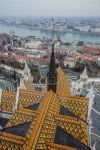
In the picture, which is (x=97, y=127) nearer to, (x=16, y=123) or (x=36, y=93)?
(x=36, y=93)

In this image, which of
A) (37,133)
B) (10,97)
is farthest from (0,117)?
(37,133)

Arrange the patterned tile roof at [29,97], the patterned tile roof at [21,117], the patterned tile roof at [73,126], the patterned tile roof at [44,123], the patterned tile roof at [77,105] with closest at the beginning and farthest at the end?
the patterned tile roof at [44,123], the patterned tile roof at [73,126], the patterned tile roof at [21,117], the patterned tile roof at [77,105], the patterned tile roof at [29,97]

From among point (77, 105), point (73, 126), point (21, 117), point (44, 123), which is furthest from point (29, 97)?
point (44, 123)

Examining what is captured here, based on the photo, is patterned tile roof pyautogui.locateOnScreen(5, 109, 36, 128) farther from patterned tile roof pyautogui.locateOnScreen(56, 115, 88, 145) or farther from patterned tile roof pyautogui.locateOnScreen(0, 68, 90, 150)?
patterned tile roof pyautogui.locateOnScreen(56, 115, 88, 145)

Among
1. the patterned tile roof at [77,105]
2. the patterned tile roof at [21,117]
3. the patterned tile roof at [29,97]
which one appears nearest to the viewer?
the patterned tile roof at [21,117]

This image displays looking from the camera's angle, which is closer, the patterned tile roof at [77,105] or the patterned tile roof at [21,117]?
the patterned tile roof at [21,117]

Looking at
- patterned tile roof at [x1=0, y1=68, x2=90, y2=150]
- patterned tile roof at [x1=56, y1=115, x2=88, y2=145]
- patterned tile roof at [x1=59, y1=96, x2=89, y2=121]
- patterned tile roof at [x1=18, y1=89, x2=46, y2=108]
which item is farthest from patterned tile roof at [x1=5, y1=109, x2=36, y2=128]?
patterned tile roof at [x1=59, y1=96, x2=89, y2=121]

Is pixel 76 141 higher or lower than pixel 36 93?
lower

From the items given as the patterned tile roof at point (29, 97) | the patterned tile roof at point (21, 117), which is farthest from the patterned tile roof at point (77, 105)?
the patterned tile roof at point (21, 117)

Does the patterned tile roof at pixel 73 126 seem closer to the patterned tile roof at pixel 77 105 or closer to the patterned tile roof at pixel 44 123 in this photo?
the patterned tile roof at pixel 44 123

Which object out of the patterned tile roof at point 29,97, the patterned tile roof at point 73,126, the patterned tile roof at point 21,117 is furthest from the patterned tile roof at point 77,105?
the patterned tile roof at point 21,117

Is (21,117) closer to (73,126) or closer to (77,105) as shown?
(73,126)
